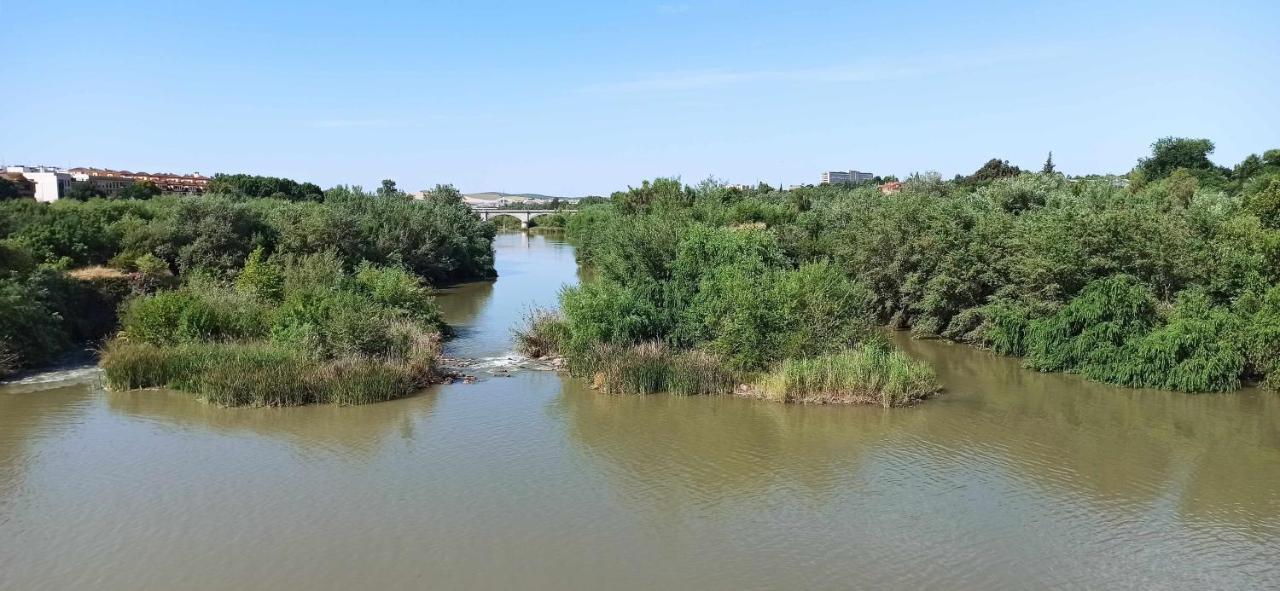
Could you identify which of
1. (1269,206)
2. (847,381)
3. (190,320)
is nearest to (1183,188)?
(1269,206)

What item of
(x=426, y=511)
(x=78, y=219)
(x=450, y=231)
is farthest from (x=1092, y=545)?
(x=450, y=231)

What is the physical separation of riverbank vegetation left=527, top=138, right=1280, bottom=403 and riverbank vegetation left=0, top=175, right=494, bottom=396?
20.3ft

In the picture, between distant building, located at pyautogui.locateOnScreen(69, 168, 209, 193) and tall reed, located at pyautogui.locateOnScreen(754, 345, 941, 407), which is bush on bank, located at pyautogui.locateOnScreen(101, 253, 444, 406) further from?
distant building, located at pyautogui.locateOnScreen(69, 168, 209, 193)

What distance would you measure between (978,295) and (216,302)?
84.8 ft

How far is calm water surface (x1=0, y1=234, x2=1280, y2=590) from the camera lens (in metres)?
12.6

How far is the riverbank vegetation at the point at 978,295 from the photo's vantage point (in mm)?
22609

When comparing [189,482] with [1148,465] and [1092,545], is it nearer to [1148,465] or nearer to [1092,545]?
[1092,545]

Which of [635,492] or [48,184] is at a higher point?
[48,184]

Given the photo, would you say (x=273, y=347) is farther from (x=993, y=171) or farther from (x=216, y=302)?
(x=993, y=171)

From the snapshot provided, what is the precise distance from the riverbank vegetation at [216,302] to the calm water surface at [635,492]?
0.99 meters

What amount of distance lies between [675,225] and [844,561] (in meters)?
17.4

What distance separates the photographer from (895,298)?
112ft

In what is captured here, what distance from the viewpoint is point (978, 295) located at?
30.6 meters

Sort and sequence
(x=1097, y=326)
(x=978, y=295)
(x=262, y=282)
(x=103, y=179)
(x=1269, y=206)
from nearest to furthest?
(x=1097, y=326), (x=1269, y=206), (x=262, y=282), (x=978, y=295), (x=103, y=179)
